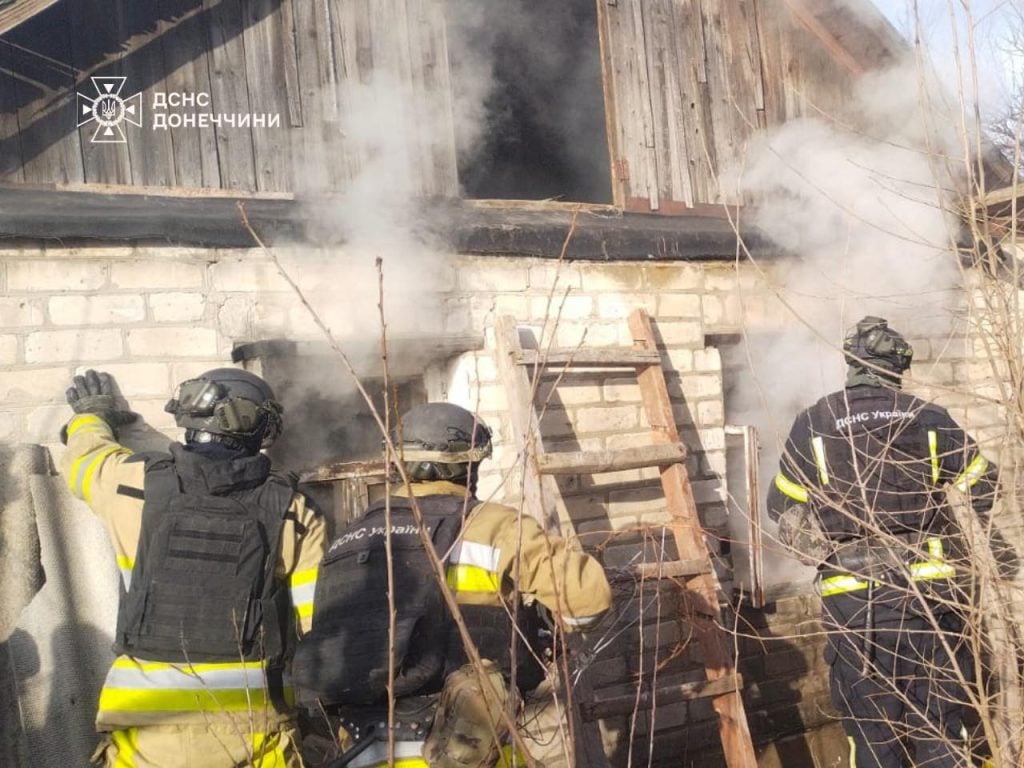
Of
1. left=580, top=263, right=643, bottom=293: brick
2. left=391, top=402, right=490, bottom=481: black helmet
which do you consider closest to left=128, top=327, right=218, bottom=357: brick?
left=391, top=402, right=490, bottom=481: black helmet

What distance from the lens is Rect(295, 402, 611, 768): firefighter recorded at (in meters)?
2.80

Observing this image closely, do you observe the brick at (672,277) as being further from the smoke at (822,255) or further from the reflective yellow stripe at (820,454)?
the reflective yellow stripe at (820,454)

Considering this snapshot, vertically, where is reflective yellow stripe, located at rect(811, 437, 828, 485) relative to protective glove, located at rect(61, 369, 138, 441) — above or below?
below

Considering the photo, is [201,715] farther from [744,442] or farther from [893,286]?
[893,286]

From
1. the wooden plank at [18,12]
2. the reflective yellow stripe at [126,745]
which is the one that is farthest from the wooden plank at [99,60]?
the reflective yellow stripe at [126,745]

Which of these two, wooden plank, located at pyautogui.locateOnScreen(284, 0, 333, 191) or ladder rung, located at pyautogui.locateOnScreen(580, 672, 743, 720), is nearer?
ladder rung, located at pyautogui.locateOnScreen(580, 672, 743, 720)

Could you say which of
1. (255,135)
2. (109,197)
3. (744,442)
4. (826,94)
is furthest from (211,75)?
(826,94)

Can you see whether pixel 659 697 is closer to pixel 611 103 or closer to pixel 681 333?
pixel 681 333

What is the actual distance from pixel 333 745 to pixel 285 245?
6.77ft

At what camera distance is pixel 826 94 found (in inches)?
250

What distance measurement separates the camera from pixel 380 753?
2969 millimetres

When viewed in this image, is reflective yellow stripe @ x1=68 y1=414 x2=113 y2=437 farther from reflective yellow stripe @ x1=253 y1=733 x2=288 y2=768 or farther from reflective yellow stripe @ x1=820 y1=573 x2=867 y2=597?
reflective yellow stripe @ x1=820 y1=573 x2=867 y2=597

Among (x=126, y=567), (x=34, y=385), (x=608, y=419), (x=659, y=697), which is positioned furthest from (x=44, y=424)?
(x=659, y=697)

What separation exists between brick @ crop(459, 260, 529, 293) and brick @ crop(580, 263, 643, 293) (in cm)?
37
